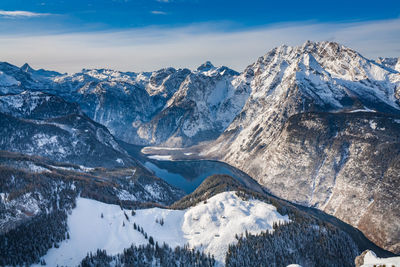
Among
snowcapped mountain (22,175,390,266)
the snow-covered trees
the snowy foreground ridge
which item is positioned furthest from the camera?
the snowy foreground ridge

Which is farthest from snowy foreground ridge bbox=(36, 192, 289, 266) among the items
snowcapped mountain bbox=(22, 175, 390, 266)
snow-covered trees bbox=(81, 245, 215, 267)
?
snow-covered trees bbox=(81, 245, 215, 267)

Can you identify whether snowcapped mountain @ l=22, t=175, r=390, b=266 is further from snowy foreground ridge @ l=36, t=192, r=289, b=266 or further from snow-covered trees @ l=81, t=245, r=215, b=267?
snow-covered trees @ l=81, t=245, r=215, b=267

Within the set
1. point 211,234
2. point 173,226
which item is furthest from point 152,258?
point 211,234

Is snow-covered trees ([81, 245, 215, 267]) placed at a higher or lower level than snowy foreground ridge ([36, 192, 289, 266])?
lower

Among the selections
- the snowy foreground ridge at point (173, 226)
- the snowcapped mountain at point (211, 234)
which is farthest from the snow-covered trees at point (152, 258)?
the snowy foreground ridge at point (173, 226)

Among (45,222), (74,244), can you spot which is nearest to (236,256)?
(74,244)

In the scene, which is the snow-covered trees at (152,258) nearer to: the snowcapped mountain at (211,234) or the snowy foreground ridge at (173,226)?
the snowcapped mountain at (211,234)

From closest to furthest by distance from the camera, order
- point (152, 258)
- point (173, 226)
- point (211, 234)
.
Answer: point (152, 258)
point (211, 234)
point (173, 226)

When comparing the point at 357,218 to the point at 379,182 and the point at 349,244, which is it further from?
the point at 349,244

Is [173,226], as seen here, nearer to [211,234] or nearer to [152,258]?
[211,234]
